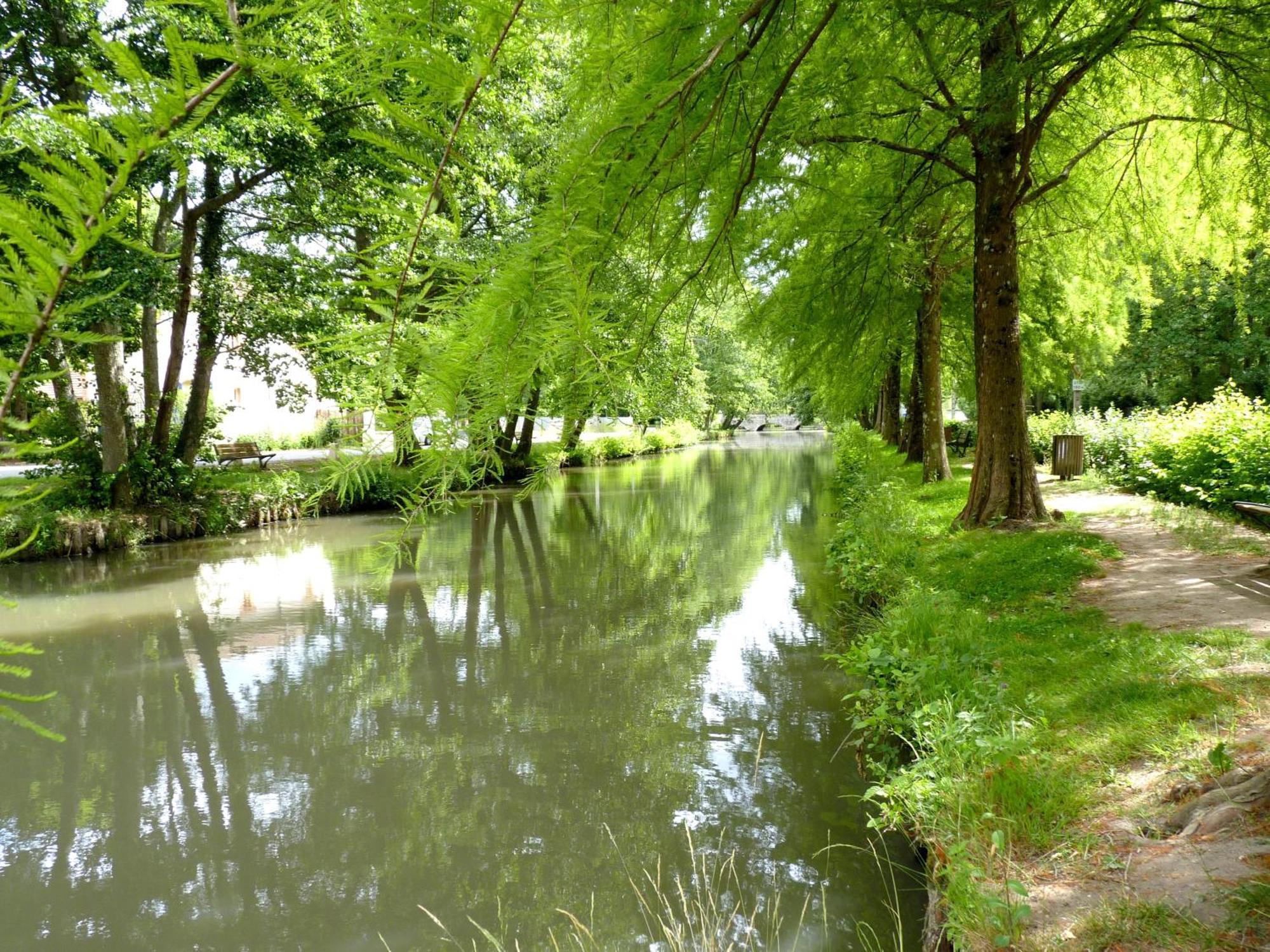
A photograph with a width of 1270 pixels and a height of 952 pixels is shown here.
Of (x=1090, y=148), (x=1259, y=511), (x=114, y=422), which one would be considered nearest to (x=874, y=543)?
(x=1259, y=511)

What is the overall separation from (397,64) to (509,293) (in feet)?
1.53

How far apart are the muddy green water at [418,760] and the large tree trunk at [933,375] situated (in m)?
4.84

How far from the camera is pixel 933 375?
47.4ft

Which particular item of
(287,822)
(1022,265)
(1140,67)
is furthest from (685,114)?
(1022,265)

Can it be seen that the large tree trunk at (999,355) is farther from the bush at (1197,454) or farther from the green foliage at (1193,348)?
the green foliage at (1193,348)

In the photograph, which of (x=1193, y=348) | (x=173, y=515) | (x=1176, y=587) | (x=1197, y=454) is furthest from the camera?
(x=1193, y=348)

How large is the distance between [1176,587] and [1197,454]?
5.38 m

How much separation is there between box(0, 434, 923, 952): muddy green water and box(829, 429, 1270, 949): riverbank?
815 millimetres

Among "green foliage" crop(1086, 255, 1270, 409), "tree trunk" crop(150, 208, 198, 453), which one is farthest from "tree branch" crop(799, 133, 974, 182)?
"green foliage" crop(1086, 255, 1270, 409)

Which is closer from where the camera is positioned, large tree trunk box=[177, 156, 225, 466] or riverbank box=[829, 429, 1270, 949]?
riverbank box=[829, 429, 1270, 949]

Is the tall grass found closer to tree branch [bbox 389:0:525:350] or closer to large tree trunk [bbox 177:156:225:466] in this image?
tree branch [bbox 389:0:525:350]

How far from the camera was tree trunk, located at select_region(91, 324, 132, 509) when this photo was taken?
14812 millimetres

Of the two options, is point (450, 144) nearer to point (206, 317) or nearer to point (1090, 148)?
point (1090, 148)

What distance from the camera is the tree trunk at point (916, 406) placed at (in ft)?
52.3
